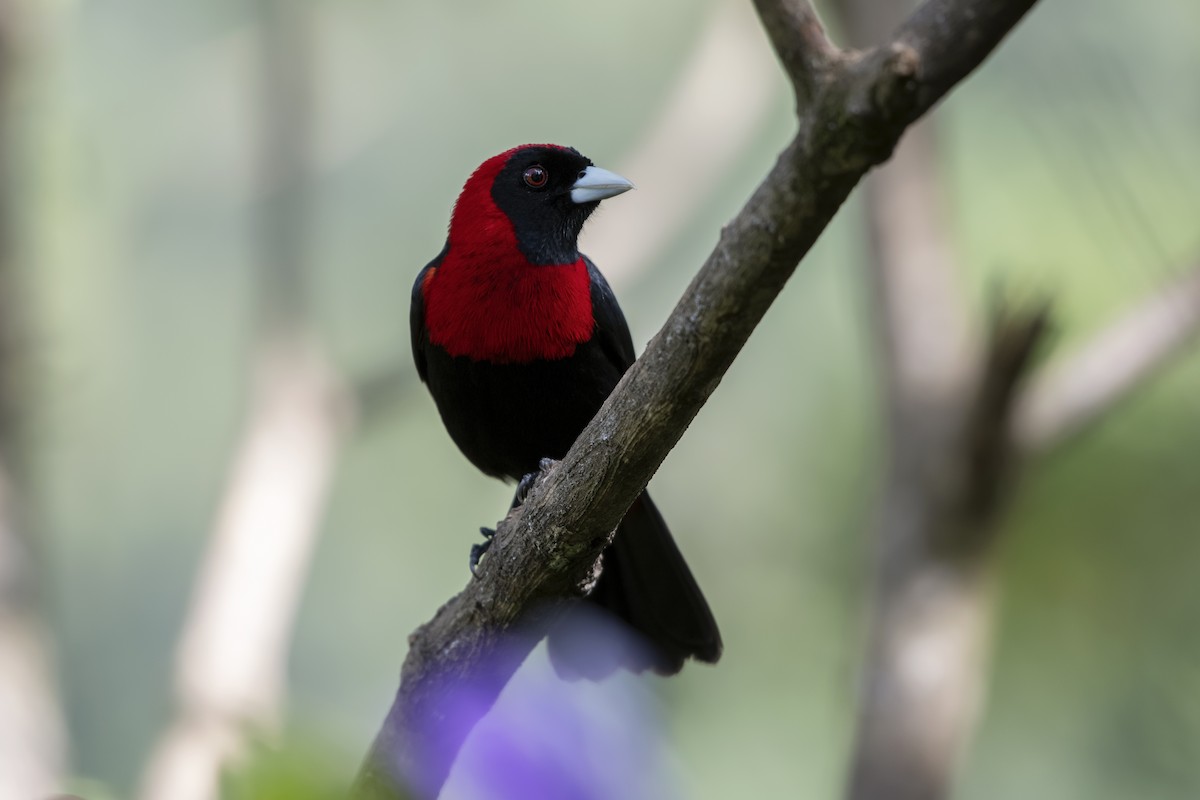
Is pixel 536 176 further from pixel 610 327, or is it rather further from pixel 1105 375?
pixel 1105 375

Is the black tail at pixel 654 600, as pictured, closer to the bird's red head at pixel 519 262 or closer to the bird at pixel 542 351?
the bird at pixel 542 351

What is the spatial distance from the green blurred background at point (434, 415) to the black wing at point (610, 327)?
5.63 feet

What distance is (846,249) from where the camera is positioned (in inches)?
330

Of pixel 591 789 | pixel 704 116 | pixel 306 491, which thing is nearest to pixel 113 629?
pixel 306 491

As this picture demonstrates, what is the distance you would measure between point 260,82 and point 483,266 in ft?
13.1

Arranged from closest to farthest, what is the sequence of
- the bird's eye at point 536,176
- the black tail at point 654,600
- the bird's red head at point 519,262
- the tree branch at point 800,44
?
the tree branch at point 800,44
the bird's red head at point 519,262
the black tail at point 654,600
the bird's eye at point 536,176

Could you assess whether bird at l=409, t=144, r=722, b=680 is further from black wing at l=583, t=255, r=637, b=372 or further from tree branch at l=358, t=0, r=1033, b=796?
tree branch at l=358, t=0, r=1033, b=796

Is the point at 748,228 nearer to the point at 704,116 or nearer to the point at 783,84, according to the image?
the point at 704,116

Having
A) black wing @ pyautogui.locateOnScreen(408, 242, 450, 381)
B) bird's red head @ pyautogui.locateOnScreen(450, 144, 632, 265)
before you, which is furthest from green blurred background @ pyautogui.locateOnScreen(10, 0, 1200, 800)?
black wing @ pyautogui.locateOnScreen(408, 242, 450, 381)

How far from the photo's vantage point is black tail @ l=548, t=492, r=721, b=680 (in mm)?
3113

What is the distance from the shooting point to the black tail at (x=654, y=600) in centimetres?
311

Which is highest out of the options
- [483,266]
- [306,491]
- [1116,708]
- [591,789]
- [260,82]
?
[260,82]

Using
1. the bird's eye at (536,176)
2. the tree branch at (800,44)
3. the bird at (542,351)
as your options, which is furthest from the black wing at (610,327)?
the tree branch at (800,44)


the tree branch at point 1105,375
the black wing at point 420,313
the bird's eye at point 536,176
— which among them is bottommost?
the tree branch at point 1105,375
